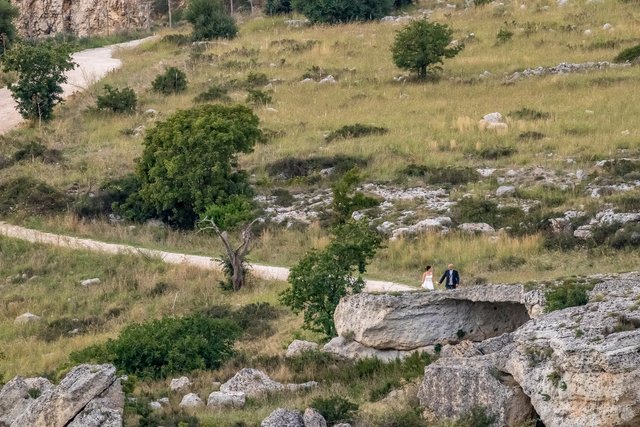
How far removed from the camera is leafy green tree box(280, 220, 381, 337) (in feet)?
80.2

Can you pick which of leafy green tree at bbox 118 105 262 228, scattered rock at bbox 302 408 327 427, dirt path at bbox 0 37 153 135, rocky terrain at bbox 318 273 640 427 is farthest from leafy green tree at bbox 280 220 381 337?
dirt path at bbox 0 37 153 135

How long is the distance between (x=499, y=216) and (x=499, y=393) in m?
15.3

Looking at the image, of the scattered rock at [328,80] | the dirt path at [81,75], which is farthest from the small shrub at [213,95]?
the dirt path at [81,75]

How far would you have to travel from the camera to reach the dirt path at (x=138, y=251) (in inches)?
1172

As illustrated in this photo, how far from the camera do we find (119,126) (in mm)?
44906

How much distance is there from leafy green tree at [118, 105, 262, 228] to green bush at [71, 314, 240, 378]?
1123 cm

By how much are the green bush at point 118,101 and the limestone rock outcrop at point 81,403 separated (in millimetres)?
28319

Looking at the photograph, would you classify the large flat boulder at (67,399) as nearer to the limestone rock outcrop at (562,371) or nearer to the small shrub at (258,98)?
the limestone rock outcrop at (562,371)

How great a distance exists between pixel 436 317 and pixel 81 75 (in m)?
35.9

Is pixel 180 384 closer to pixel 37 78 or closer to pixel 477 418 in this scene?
pixel 477 418

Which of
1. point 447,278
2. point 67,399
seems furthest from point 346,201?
point 67,399

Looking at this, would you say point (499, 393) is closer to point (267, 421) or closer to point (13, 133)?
point (267, 421)

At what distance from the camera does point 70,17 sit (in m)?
73.9

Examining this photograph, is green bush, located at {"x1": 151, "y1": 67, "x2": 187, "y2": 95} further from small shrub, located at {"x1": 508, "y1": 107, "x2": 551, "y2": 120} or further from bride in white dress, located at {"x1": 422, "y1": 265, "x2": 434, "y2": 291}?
bride in white dress, located at {"x1": 422, "y1": 265, "x2": 434, "y2": 291}
